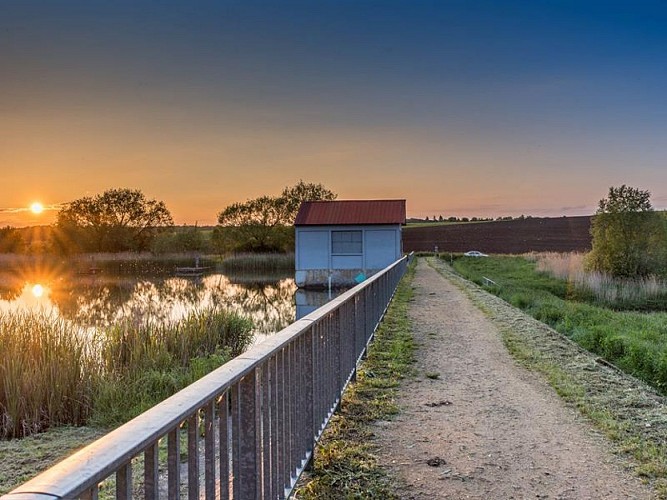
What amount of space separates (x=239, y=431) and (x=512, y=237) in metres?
72.1

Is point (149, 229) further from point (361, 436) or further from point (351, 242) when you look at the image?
point (361, 436)

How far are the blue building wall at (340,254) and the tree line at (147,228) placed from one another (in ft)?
69.5

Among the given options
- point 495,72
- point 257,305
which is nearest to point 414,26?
point 495,72

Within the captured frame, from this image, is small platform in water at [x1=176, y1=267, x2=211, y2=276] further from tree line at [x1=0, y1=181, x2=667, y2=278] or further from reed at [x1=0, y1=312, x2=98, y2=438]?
reed at [x1=0, y1=312, x2=98, y2=438]

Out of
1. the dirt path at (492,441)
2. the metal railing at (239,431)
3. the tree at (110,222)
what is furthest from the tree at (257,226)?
the metal railing at (239,431)

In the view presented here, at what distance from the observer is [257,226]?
1980 inches

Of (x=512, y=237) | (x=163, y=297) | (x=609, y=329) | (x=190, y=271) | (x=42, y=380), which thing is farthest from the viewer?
(x=512, y=237)

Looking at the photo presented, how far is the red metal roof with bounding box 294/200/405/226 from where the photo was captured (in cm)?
2880

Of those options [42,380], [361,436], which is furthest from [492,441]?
[42,380]

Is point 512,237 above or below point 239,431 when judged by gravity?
above

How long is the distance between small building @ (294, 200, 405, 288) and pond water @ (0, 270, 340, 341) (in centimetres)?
153

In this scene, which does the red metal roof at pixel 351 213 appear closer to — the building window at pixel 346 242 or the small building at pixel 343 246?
the small building at pixel 343 246

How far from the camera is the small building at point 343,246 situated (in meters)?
28.4

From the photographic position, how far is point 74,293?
25.2 m
